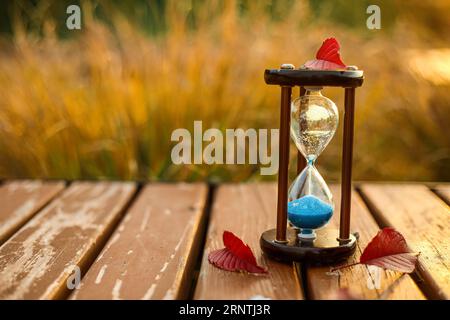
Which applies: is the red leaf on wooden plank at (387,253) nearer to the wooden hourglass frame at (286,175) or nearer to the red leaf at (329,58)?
the wooden hourglass frame at (286,175)

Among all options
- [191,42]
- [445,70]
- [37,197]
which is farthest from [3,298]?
[445,70]

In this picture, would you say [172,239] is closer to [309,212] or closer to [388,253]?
[309,212]

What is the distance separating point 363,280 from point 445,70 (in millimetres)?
2610

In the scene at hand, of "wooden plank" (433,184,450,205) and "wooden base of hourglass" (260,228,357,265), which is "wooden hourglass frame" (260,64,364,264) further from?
"wooden plank" (433,184,450,205)

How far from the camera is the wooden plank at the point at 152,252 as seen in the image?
1.68 m

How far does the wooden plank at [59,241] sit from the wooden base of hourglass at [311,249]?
501 millimetres

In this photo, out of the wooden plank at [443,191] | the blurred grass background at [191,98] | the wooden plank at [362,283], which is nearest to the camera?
the wooden plank at [362,283]

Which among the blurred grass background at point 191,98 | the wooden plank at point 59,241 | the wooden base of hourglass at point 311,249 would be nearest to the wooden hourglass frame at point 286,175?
the wooden base of hourglass at point 311,249

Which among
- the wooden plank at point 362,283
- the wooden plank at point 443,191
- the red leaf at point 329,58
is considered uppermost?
the red leaf at point 329,58

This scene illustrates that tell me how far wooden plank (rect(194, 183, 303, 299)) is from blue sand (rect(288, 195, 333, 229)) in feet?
0.39

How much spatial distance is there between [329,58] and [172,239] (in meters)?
0.72

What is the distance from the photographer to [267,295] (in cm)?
165

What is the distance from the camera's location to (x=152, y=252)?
198 centimetres

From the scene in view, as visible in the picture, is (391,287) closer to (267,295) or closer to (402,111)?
(267,295)
